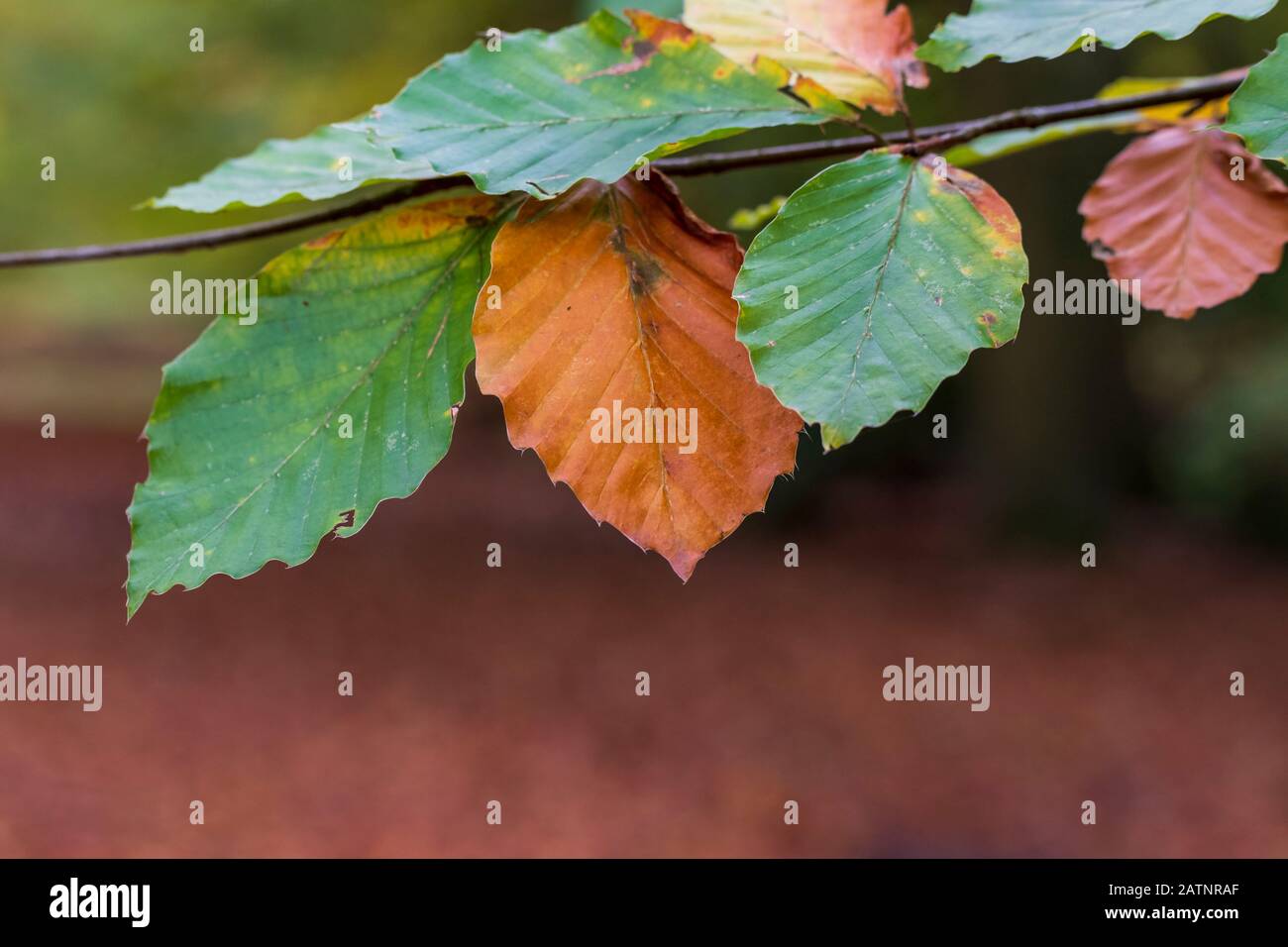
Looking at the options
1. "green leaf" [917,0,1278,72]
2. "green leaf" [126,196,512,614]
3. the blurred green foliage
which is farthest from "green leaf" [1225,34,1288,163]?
the blurred green foliage

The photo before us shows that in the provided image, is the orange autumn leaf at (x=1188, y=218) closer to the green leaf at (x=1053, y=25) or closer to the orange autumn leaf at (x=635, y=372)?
the green leaf at (x=1053, y=25)

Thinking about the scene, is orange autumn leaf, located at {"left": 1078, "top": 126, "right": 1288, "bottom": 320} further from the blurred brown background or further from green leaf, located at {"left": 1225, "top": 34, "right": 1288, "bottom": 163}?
the blurred brown background

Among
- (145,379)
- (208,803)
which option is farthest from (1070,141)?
(145,379)

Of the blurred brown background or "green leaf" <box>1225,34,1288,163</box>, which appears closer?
"green leaf" <box>1225,34,1288,163</box>

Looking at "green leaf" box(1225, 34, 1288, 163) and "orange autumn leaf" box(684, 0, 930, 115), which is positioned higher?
"orange autumn leaf" box(684, 0, 930, 115)

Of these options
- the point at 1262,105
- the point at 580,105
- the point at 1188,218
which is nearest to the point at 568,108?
the point at 580,105

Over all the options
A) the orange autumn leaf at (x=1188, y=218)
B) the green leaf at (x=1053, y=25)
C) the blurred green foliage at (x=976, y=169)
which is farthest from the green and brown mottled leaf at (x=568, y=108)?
the blurred green foliage at (x=976, y=169)

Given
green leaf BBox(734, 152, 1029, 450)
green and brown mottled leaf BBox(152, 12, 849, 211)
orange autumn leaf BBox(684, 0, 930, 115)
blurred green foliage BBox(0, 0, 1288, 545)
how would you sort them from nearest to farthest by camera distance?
1. green leaf BBox(734, 152, 1029, 450)
2. green and brown mottled leaf BBox(152, 12, 849, 211)
3. orange autumn leaf BBox(684, 0, 930, 115)
4. blurred green foliage BBox(0, 0, 1288, 545)

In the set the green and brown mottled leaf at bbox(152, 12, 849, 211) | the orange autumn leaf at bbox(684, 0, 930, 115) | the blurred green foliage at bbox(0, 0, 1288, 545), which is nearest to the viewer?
the green and brown mottled leaf at bbox(152, 12, 849, 211)
